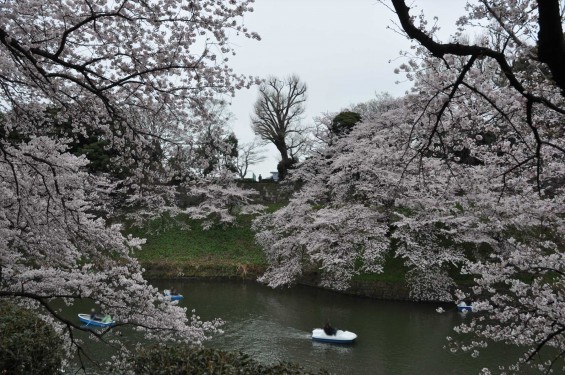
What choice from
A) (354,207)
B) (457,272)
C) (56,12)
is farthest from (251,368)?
(457,272)

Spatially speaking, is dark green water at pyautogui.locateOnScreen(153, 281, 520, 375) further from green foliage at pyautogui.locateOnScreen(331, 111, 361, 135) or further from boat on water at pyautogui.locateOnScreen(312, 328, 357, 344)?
green foliage at pyautogui.locateOnScreen(331, 111, 361, 135)

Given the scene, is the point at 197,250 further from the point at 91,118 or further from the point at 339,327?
the point at 91,118

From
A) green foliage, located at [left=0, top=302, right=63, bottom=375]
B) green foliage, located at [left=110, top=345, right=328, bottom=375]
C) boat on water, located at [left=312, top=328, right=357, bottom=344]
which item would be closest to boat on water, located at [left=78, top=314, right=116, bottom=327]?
boat on water, located at [left=312, top=328, right=357, bottom=344]

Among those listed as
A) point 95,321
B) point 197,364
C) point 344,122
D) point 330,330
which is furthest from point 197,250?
point 197,364

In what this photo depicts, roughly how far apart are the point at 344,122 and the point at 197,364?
1985cm

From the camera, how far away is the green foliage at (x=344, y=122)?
2306 centimetres

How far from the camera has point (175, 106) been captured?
193 inches

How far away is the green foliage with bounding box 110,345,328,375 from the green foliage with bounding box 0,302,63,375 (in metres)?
1.04

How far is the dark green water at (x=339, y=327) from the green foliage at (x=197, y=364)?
6033mm

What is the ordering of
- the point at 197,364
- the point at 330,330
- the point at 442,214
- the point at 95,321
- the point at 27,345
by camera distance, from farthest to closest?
the point at 442,214 → the point at 95,321 → the point at 330,330 → the point at 27,345 → the point at 197,364

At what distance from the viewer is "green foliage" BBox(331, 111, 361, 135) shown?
75.7 ft

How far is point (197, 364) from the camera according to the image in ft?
14.4

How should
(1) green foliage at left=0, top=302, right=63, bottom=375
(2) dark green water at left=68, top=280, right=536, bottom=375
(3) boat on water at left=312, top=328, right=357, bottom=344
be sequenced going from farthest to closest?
(3) boat on water at left=312, top=328, right=357, bottom=344
(2) dark green water at left=68, top=280, right=536, bottom=375
(1) green foliage at left=0, top=302, right=63, bottom=375

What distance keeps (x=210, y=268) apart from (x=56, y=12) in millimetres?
17730
